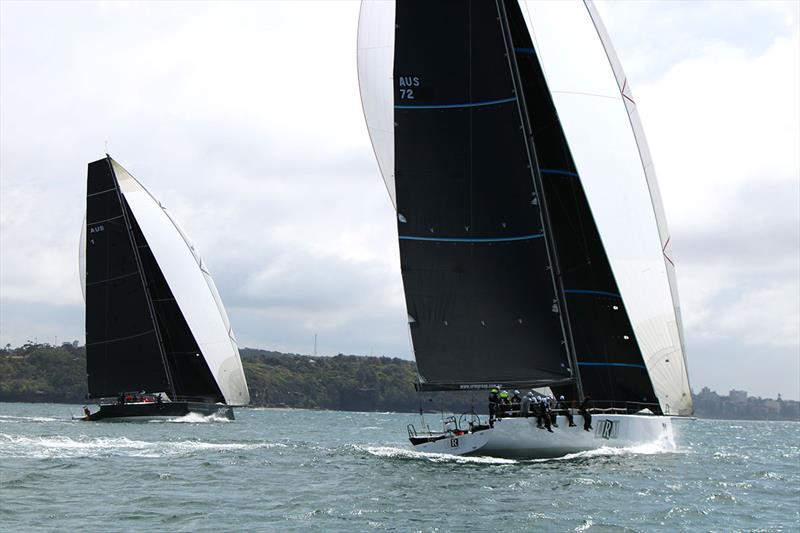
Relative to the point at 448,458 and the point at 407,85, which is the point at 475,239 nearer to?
the point at 407,85

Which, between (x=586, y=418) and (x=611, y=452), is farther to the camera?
(x=611, y=452)

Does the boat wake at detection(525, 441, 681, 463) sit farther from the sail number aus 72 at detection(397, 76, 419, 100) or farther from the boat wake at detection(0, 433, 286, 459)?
the boat wake at detection(0, 433, 286, 459)

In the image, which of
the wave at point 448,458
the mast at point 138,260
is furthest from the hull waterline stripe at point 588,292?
the mast at point 138,260

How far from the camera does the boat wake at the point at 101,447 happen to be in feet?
101

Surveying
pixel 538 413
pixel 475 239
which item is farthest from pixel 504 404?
pixel 475 239

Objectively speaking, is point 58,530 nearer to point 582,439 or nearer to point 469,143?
point 582,439

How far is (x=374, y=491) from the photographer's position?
2247 centimetres

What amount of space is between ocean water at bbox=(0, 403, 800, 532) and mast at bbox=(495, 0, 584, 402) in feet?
9.98

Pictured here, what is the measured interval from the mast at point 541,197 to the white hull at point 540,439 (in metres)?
1.81

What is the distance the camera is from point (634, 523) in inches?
763

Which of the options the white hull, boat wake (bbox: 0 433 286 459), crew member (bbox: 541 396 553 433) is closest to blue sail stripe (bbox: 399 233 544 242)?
crew member (bbox: 541 396 553 433)

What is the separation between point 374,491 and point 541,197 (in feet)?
34.8

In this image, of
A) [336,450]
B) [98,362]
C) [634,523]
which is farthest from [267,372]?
[634,523]

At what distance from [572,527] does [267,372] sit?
168401mm
